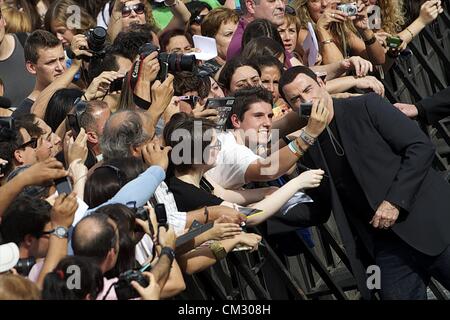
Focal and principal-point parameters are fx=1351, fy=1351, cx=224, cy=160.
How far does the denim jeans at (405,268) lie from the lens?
764cm

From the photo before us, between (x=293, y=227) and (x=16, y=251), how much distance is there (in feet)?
8.40

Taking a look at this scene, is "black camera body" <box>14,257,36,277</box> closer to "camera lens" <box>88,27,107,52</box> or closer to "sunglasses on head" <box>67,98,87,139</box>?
"sunglasses on head" <box>67,98,87,139</box>

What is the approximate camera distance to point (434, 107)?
8.65 metres

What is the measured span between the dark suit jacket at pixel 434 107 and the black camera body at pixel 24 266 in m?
3.38

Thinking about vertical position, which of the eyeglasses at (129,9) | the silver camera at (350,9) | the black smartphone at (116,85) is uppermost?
the black smartphone at (116,85)

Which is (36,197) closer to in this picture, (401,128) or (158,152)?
(158,152)

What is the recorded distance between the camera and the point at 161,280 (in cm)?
607

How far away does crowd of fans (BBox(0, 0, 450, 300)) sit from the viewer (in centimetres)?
619

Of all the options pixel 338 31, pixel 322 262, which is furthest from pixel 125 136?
pixel 338 31

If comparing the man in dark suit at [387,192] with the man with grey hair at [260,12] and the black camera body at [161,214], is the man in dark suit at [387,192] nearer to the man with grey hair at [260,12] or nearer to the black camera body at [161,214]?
the black camera body at [161,214]

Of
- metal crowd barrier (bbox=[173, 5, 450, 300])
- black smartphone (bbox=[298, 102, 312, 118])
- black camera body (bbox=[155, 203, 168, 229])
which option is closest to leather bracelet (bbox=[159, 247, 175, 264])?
black camera body (bbox=[155, 203, 168, 229])

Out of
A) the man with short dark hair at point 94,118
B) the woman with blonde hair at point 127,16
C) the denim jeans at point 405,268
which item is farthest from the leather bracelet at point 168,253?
the woman with blonde hair at point 127,16

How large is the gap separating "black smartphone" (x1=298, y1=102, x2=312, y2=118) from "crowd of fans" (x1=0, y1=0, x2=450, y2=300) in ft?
0.07
